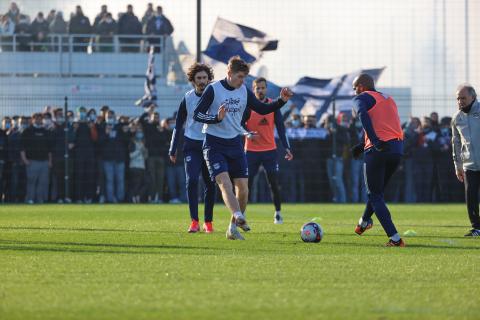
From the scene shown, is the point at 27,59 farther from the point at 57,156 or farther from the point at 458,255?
the point at 458,255

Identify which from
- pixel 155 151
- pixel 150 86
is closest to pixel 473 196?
pixel 155 151

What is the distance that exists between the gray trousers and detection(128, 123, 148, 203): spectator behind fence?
2032 mm

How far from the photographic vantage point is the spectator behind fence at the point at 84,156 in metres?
25.7

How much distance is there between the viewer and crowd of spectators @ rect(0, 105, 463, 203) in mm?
25703

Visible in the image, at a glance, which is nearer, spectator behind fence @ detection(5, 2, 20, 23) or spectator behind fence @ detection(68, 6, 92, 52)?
spectator behind fence @ detection(68, 6, 92, 52)

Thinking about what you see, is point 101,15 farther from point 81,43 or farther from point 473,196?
point 473,196

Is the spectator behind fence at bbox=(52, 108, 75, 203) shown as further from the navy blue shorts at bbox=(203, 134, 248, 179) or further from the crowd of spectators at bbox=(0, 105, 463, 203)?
the navy blue shorts at bbox=(203, 134, 248, 179)

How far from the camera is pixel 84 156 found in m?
26.1

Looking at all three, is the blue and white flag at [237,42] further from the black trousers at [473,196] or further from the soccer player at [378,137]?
the soccer player at [378,137]

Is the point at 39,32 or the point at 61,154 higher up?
the point at 39,32

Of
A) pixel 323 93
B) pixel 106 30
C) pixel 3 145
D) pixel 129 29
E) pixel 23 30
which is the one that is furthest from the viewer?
pixel 23 30

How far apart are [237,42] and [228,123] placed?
18.0 meters

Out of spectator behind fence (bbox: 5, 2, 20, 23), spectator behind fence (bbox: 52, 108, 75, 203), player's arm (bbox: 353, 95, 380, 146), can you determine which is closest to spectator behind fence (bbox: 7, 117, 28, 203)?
spectator behind fence (bbox: 52, 108, 75, 203)

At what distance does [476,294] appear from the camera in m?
7.26
